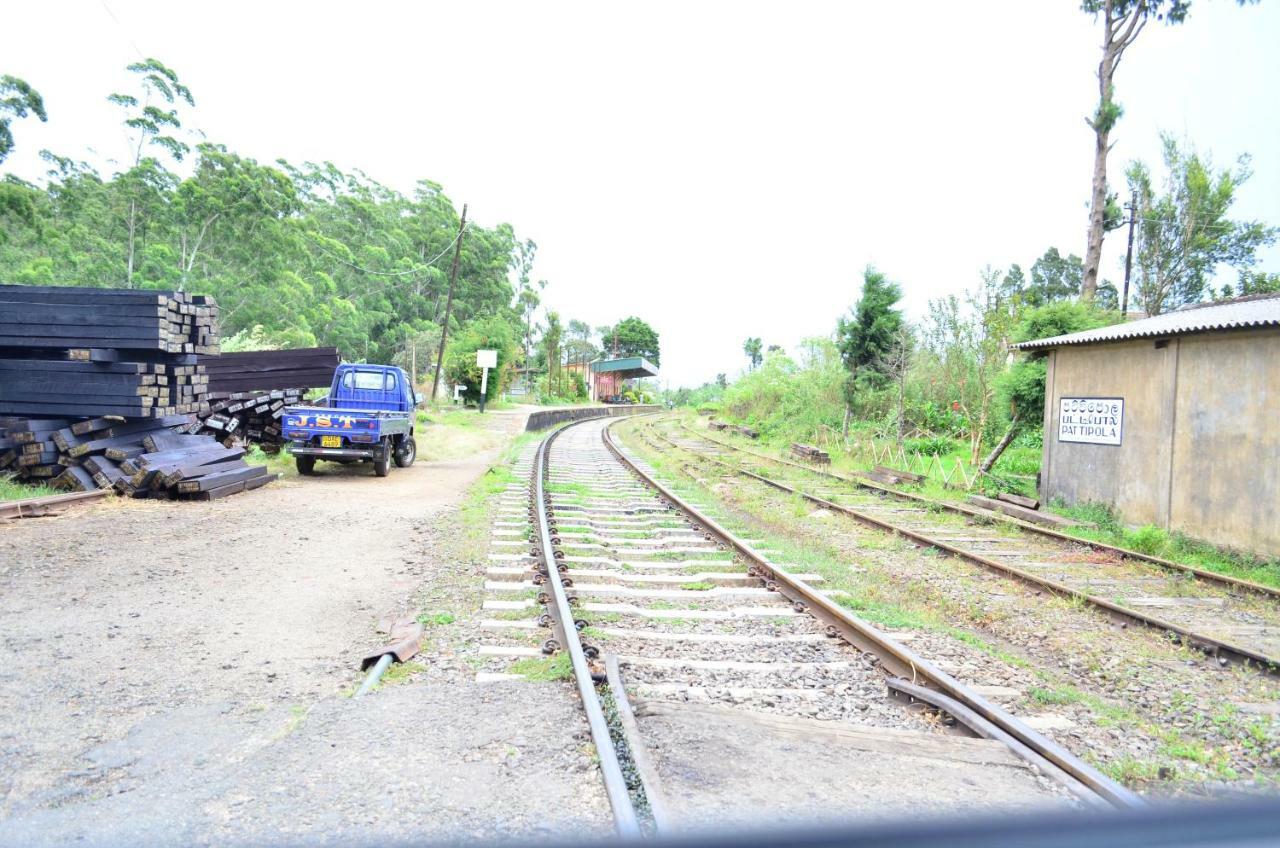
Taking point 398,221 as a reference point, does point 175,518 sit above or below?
below

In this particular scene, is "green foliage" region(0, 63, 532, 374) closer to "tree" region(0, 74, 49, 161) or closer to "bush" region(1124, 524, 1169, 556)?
"tree" region(0, 74, 49, 161)

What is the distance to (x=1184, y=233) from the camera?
131ft

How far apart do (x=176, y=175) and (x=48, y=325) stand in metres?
28.4

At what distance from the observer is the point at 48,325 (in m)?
11.6

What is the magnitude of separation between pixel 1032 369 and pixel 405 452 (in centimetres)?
1276

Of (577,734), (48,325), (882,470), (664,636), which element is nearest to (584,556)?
(664,636)

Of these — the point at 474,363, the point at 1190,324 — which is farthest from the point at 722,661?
the point at 474,363

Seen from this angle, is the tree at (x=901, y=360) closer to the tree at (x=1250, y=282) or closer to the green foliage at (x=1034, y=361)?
the green foliage at (x=1034, y=361)

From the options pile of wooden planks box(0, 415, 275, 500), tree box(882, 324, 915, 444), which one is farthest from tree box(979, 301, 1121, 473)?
pile of wooden planks box(0, 415, 275, 500)

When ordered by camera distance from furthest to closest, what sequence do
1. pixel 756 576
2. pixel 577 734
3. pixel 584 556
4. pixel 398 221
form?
1. pixel 398 221
2. pixel 584 556
3. pixel 756 576
4. pixel 577 734

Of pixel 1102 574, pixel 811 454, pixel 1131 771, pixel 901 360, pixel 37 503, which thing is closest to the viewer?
pixel 1131 771

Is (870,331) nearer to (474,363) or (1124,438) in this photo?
(1124,438)

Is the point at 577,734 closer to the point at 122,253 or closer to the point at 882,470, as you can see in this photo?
the point at 882,470

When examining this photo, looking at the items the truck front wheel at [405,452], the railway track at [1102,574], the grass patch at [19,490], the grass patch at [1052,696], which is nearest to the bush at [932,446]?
the railway track at [1102,574]
